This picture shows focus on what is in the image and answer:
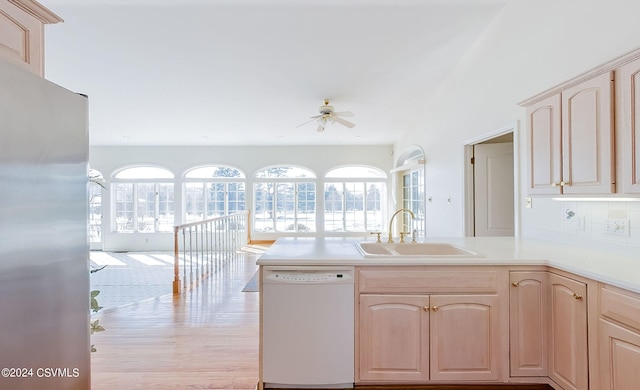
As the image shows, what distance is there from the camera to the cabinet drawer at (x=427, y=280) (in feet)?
6.27

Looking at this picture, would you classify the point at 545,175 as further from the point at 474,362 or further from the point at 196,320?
the point at 196,320

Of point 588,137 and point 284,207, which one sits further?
point 284,207

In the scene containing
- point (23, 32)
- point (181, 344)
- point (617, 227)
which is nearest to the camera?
point (23, 32)

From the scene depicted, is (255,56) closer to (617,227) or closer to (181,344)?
(181,344)

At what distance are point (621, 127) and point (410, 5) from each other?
2279mm

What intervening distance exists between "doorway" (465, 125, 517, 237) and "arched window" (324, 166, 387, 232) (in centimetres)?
427

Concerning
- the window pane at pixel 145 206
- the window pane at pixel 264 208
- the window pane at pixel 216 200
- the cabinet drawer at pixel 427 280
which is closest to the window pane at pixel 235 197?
the window pane at pixel 216 200

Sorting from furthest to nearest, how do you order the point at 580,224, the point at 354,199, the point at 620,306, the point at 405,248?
the point at 354,199 → the point at 405,248 → the point at 580,224 → the point at 620,306

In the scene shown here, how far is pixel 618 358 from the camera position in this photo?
145 cm

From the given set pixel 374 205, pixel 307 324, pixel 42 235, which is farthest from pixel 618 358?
pixel 374 205

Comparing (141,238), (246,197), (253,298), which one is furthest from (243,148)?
(253,298)

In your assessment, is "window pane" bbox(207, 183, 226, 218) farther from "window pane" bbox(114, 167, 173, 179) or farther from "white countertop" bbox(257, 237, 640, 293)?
"white countertop" bbox(257, 237, 640, 293)

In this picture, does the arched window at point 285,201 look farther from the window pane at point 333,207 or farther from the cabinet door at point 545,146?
the cabinet door at point 545,146

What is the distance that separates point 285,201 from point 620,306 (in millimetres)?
7173
